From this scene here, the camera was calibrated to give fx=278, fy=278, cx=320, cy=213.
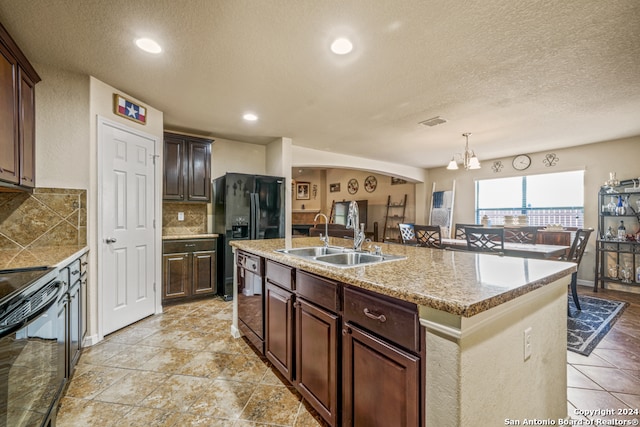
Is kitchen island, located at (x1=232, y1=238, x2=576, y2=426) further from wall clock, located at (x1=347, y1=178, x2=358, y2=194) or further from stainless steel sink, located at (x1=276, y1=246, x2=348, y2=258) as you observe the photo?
wall clock, located at (x1=347, y1=178, x2=358, y2=194)

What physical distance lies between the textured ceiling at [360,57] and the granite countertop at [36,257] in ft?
4.99

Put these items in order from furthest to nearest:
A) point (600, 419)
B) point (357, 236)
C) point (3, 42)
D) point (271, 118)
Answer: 1. point (271, 118)
2. point (357, 236)
3. point (3, 42)
4. point (600, 419)

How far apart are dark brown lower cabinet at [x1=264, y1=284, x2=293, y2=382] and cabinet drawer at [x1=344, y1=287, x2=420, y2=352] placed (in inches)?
23.7

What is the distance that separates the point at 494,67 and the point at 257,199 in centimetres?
314

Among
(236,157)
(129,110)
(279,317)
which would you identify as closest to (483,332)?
(279,317)

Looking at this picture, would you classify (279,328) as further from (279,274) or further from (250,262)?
(250,262)

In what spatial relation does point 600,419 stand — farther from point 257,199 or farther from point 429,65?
point 257,199

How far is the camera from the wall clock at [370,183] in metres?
8.54

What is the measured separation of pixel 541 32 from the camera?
1835mm

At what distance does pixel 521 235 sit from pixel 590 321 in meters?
1.22

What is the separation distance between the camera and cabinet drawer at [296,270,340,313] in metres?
1.41

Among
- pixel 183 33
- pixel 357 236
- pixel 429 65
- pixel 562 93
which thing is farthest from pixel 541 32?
pixel 183 33

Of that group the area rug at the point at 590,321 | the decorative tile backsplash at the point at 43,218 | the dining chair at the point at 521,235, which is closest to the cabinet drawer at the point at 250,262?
the decorative tile backsplash at the point at 43,218

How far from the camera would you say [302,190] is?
10.4 m
